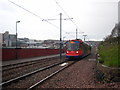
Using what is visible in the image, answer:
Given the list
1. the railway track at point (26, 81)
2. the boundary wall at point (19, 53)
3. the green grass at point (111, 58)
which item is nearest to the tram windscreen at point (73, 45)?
the green grass at point (111, 58)

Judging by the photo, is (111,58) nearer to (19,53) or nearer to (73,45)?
(73,45)

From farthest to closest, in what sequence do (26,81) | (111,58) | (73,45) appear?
(73,45), (111,58), (26,81)

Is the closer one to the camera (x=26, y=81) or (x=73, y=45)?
(x=26, y=81)

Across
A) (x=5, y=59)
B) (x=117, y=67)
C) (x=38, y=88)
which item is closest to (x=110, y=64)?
(x=117, y=67)

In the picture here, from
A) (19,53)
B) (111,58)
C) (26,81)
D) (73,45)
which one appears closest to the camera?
(26,81)

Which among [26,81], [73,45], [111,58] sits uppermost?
[73,45]

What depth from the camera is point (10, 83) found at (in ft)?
29.0

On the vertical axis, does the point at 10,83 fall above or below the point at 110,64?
below

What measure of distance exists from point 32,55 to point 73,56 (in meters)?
12.4

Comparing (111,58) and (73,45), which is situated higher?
(73,45)

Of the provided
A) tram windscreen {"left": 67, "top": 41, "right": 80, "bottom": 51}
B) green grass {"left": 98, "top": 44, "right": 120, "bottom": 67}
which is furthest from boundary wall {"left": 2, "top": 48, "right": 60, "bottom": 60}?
green grass {"left": 98, "top": 44, "right": 120, "bottom": 67}

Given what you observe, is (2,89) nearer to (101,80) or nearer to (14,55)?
(101,80)

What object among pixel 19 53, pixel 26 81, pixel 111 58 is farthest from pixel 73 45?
pixel 26 81

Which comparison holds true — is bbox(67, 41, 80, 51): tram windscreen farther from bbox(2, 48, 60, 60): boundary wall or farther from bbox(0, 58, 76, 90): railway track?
bbox(0, 58, 76, 90): railway track
